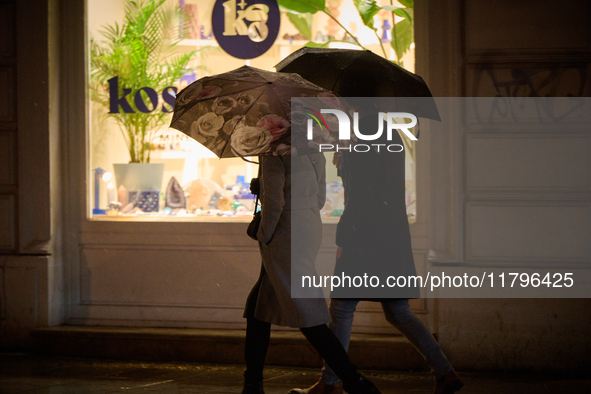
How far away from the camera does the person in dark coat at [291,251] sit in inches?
128

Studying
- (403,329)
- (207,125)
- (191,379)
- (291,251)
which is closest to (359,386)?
(403,329)

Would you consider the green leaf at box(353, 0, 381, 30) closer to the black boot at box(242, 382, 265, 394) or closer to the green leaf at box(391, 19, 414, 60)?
the green leaf at box(391, 19, 414, 60)

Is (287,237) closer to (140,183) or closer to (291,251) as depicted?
(291,251)

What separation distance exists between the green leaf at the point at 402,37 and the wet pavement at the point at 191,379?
8.52ft

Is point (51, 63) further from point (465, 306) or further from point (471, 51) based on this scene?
point (465, 306)

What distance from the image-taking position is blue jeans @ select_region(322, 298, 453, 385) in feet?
11.5

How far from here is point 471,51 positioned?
457 cm

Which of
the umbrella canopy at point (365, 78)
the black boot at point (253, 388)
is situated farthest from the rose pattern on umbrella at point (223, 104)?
the black boot at point (253, 388)

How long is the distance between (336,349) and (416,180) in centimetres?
197

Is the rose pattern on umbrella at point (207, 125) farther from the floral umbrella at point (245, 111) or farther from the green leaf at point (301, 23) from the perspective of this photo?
the green leaf at point (301, 23)

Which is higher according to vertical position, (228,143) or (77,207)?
(228,143)

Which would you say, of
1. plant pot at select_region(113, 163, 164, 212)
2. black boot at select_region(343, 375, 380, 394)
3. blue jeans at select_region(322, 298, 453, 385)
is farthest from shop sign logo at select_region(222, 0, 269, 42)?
black boot at select_region(343, 375, 380, 394)

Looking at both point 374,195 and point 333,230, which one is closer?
point 374,195

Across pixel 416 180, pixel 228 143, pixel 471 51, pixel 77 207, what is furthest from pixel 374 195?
pixel 77 207
